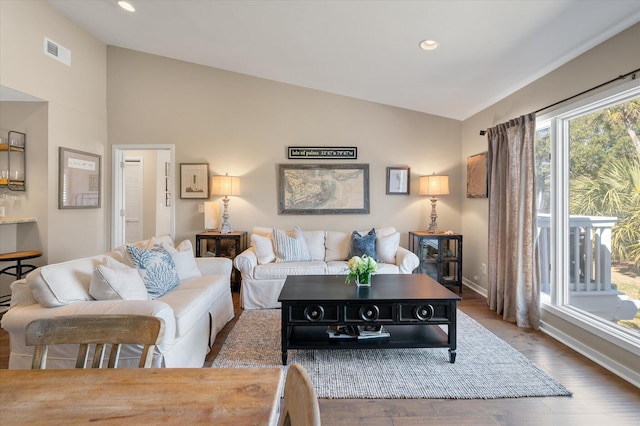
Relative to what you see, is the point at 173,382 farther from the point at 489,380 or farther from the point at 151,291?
the point at 489,380

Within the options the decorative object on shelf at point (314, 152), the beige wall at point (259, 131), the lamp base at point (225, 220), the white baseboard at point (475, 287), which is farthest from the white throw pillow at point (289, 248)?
the white baseboard at point (475, 287)

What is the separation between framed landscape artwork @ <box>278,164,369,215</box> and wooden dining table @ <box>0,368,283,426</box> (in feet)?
12.2

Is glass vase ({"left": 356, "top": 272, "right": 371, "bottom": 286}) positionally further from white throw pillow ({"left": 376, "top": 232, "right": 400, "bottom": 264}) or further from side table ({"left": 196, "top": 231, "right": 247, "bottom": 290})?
side table ({"left": 196, "top": 231, "right": 247, "bottom": 290})

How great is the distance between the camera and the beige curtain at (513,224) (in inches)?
119

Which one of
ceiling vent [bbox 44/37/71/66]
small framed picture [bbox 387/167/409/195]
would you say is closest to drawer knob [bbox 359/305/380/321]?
small framed picture [bbox 387/167/409/195]

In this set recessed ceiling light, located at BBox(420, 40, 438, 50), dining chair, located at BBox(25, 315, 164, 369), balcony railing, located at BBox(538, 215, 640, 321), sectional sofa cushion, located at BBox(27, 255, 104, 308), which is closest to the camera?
dining chair, located at BBox(25, 315, 164, 369)

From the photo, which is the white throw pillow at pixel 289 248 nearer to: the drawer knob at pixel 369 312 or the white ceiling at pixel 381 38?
the drawer knob at pixel 369 312

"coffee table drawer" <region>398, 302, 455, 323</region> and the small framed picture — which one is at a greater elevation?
the small framed picture

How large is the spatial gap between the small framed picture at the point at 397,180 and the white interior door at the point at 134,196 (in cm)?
480

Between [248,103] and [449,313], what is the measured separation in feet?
12.7

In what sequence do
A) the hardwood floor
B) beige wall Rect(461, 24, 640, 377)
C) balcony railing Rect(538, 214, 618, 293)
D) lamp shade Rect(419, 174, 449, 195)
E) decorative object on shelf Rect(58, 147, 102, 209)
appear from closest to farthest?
1. the hardwood floor
2. beige wall Rect(461, 24, 640, 377)
3. balcony railing Rect(538, 214, 618, 293)
4. decorative object on shelf Rect(58, 147, 102, 209)
5. lamp shade Rect(419, 174, 449, 195)

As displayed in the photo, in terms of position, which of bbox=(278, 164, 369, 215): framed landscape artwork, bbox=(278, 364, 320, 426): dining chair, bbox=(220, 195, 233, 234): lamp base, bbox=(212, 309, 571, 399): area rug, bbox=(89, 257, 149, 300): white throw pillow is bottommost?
bbox=(212, 309, 571, 399): area rug

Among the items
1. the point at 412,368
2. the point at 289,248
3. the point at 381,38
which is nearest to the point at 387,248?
the point at 289,248

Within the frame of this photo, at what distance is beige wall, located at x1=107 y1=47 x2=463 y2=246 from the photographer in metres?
4.55
